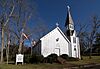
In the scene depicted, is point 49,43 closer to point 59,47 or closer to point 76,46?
point 59,47

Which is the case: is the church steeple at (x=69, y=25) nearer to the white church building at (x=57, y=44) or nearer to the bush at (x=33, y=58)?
the white church building at (x=57, y=44)

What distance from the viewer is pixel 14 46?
57750mm

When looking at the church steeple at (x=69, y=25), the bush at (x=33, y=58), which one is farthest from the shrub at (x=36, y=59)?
the church steeple at (x=69, y=25)

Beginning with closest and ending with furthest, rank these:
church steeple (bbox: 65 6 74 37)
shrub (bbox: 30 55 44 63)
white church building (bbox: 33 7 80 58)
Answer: shrub (bbox: 30 55 44 63) → white church building (bbox: 33 7 80 58) → church steeple (bbox: 65 6 74 37)

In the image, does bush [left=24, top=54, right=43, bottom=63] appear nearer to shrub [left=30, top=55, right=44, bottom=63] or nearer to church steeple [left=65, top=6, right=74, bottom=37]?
shrub [left=30, top=55, right=44, bottom=63]

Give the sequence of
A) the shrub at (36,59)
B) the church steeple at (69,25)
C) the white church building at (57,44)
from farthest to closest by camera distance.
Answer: the church steeple at (69,25) → the white church building at (57,44) → the shrub at (36,59)

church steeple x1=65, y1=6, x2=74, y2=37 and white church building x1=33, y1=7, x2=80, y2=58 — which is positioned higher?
church steeple x1=65, y1=6, x2=74, y2=37

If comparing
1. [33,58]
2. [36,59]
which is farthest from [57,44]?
[36,59]

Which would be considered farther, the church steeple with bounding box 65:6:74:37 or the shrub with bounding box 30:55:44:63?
the church steeple with bounding box 65:6:74:37

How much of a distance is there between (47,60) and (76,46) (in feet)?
48.9

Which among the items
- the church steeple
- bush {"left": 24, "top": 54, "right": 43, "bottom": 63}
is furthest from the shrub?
the church steeple

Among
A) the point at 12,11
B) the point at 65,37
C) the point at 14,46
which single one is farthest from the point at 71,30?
the point at 14,46

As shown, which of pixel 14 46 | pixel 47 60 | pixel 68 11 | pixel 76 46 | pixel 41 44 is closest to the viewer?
pixel 47 60

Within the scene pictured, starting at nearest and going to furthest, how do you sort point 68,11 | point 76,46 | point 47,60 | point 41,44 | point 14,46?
point 47,60 < point 41,44 < point 76,46 < point 68,11 < point 14,46
